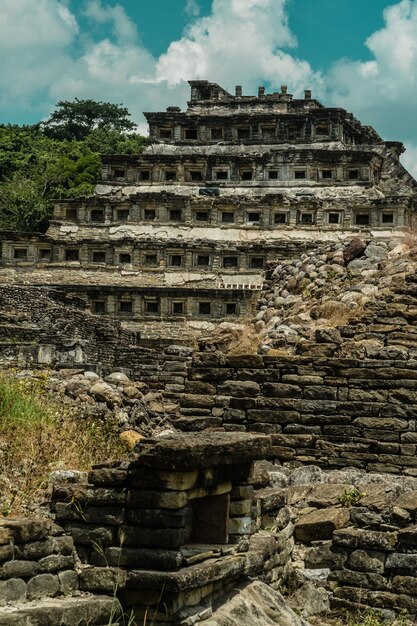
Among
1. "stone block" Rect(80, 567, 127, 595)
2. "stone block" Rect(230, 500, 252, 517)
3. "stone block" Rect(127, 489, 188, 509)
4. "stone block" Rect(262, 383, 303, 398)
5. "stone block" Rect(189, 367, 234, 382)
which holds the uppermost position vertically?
"stone block" Rect(189, 367, 234, 382)

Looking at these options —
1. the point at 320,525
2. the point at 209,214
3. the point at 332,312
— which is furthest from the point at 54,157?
the point at 320,525

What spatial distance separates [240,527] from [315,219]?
42.9 m

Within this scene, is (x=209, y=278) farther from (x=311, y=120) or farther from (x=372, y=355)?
(x=372, y=355)

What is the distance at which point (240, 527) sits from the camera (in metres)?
6.21

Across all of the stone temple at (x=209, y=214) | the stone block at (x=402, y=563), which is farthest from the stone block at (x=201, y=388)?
the stone temple at (x=209, y=214)

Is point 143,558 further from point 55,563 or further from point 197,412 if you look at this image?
point 197,412

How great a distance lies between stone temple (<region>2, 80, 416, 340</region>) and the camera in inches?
1684

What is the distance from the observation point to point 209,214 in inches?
1946

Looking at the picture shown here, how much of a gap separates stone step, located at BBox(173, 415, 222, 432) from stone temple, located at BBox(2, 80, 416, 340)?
30.0 m

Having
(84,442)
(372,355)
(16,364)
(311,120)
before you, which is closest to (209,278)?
(311,120)

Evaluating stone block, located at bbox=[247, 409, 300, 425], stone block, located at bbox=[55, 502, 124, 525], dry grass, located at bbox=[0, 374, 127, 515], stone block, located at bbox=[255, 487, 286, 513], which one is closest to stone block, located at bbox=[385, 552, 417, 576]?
stone block, located at bbox=[255, 487, 286, 513]

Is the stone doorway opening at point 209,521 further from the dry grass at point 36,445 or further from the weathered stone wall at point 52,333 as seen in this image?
the weathered stone wall at point 52,333

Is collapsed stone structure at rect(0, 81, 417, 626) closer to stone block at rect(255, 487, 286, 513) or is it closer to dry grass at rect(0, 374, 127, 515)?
stone block at rect(255, 487, 286, 513)

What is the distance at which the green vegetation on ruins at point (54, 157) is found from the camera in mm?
54719
